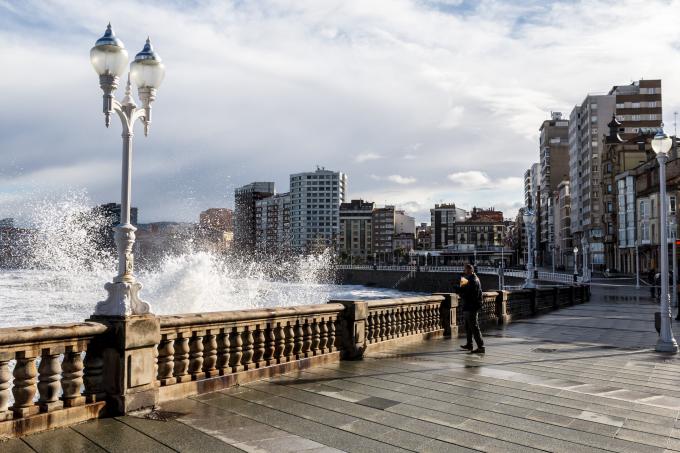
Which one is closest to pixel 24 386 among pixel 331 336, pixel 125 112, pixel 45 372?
pixel 45 372

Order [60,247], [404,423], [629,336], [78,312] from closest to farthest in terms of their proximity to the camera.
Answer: [404,423] < [629,336] < [78,312] < [60,247]

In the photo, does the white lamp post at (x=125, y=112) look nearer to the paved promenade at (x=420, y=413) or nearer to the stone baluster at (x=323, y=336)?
the paved promenade at (x=420, y=413)

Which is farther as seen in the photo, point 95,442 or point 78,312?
point 78,312

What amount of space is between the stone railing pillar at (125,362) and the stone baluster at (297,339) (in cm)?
287

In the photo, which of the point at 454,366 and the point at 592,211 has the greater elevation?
the point at 592,211

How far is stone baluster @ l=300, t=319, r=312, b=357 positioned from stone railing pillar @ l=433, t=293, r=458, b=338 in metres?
5.58

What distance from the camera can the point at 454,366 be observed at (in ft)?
30.7

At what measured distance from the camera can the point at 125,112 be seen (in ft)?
23.3

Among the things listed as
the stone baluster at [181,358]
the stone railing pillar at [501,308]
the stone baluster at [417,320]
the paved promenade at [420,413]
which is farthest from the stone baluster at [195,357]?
the stone railing pillar at [501,308]

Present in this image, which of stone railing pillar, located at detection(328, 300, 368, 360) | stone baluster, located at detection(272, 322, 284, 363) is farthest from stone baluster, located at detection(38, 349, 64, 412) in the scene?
stone railing pillar, located at detection(328, 300, 368, 360)

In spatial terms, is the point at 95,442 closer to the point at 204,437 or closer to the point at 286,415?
the point at 204,437

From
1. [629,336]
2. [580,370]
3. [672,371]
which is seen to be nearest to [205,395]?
[580,370]

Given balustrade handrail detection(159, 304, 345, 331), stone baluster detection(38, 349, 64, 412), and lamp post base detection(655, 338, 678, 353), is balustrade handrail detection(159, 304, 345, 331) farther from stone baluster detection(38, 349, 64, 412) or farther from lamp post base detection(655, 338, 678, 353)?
lamp post base detection(655, 338, 678, 353)

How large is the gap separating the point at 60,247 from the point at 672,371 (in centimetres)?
7637
